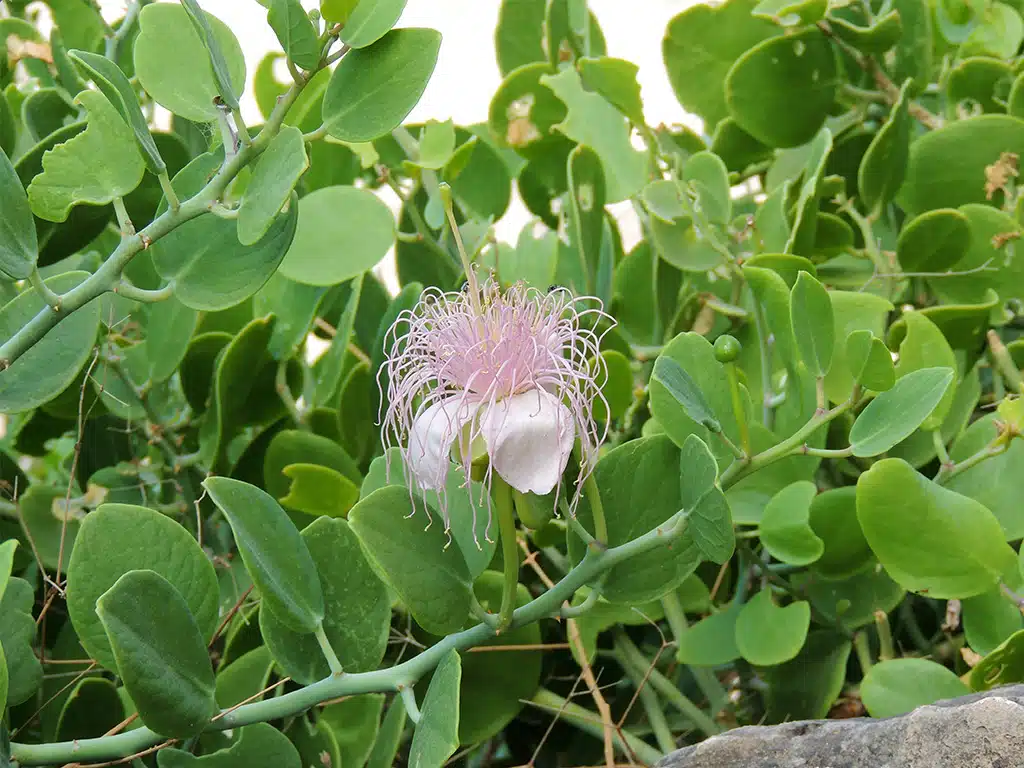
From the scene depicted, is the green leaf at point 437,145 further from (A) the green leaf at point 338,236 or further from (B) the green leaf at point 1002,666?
(B) the green leaf at point 1002,666

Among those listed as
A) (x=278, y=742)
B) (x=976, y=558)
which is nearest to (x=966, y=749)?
(x=976, y=558)

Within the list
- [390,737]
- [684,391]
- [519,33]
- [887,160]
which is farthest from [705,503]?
[519,33]

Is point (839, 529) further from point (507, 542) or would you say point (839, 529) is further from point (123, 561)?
point (123, 561)

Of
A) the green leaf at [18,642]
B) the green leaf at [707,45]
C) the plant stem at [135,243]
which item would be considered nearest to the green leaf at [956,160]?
the green leaf at [707,45]

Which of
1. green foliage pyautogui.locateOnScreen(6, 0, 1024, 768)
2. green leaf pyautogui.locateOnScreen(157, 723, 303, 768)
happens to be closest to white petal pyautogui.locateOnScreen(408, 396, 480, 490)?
green foliage pyautogui.locateOnScreen(6, 0, 1024, 768)

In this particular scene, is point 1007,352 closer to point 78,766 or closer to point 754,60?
point 754,60

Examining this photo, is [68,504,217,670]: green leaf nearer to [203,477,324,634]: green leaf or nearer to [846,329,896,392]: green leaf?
[203,477,324,634]: green leaf
